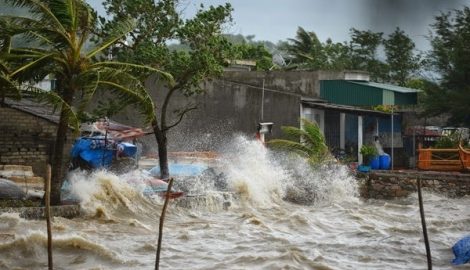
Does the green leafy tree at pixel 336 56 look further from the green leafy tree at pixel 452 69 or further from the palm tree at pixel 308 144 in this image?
the palm tree at pixel 308 144

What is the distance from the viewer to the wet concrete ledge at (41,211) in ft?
45.6

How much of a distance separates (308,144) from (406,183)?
3.78 m

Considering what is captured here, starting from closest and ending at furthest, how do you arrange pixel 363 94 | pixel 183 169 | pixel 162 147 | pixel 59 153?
pixel 59 153, pixel 162 147, pixel 183 169, pixel 363 94

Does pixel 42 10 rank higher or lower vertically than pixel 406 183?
higher

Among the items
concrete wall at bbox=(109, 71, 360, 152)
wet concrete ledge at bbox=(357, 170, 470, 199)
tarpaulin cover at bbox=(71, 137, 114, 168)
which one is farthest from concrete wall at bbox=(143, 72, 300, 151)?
tarpaulin cover at bbox=(71, 137, 114, 168)

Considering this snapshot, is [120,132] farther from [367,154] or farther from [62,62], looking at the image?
[367,154]

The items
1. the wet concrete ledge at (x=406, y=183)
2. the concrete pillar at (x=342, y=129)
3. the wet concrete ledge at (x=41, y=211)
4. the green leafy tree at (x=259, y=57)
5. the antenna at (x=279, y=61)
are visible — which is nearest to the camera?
the wet concrete ledge at (x=41, y=211)

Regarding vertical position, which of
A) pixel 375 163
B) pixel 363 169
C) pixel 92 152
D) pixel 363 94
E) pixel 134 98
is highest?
pixel 363 94

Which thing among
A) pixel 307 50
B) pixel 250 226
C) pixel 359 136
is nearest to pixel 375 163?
pixel 359 136

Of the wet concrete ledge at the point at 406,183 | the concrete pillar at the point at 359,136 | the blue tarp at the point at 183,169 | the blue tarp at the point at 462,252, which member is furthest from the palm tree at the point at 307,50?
the blue tarp at the point at 462,252

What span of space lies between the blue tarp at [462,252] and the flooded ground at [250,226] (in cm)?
24

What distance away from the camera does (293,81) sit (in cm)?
2914

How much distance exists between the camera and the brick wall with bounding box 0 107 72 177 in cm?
1827

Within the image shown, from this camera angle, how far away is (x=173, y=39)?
19.6m
